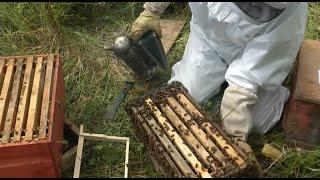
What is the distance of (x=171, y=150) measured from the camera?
285 cm

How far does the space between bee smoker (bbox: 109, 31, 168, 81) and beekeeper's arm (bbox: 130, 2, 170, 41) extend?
54 mm

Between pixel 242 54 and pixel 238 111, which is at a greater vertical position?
pixel 242 54

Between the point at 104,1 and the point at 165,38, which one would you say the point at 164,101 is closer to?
the point at 165,38

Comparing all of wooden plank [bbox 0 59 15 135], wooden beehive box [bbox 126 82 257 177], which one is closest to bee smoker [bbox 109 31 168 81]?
wooden beehive box [bbox 126 82 257 177]

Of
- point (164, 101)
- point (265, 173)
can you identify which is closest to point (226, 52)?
point (164, 101)

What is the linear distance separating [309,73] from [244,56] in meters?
0.54

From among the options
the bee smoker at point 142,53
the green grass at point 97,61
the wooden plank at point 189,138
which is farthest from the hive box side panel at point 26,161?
the bee smoker at point 142,53

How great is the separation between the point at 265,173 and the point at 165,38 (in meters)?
1.78

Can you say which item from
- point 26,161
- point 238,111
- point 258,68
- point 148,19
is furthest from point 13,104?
point 258,68

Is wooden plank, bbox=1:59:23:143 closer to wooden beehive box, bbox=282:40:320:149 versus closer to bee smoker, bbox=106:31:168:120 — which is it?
bee smoker, bbox=106:31:168:120

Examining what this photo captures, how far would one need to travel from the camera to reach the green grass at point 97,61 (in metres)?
3.22

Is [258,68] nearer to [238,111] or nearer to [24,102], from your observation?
[238,111]

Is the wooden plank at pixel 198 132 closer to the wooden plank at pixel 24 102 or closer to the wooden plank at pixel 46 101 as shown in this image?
the wooden plank at pixel 46 101

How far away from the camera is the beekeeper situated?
2.85m
